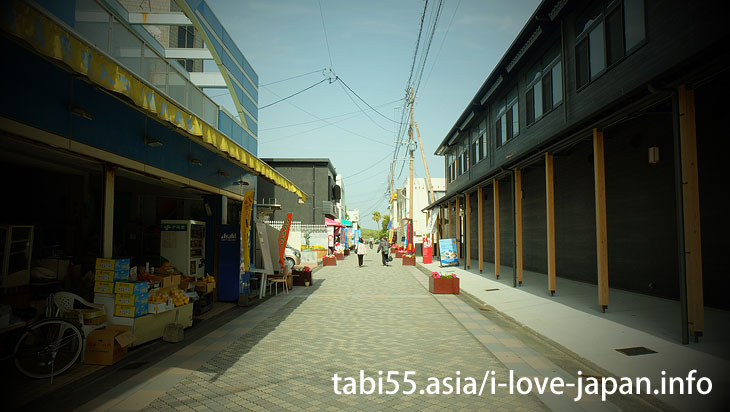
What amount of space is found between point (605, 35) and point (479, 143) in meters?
14.2

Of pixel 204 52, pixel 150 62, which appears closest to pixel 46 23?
pixel 150 62

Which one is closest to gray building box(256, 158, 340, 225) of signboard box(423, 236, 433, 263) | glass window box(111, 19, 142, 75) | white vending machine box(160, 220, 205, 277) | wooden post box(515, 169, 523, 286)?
signboard box(423, 236, 433, 263)

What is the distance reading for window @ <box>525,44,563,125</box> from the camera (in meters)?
14.9

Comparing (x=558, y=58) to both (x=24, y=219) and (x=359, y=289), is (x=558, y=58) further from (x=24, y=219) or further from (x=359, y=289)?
(x=24, y=219)

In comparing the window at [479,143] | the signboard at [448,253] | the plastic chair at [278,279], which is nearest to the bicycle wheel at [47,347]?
the plastic chair at [278,279]

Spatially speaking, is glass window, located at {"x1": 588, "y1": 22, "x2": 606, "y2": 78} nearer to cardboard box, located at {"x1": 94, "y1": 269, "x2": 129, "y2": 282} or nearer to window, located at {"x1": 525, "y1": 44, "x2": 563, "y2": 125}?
window, located at {"x1": 525, "y1": 44, "x2": 563, "y2": 125}

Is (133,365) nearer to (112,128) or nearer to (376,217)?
(112,128)

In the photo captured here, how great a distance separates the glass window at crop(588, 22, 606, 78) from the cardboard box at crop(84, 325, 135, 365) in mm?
13278

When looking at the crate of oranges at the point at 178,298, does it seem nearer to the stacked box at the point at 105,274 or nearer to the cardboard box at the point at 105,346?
the stacked box at the point at 105,274

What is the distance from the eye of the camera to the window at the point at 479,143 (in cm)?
2439

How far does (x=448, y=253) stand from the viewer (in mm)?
20891

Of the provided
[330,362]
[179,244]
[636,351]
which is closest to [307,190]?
[179,244]

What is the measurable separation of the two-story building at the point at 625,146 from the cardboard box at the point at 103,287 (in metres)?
8.71

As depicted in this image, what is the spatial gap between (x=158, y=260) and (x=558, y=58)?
580 inches
